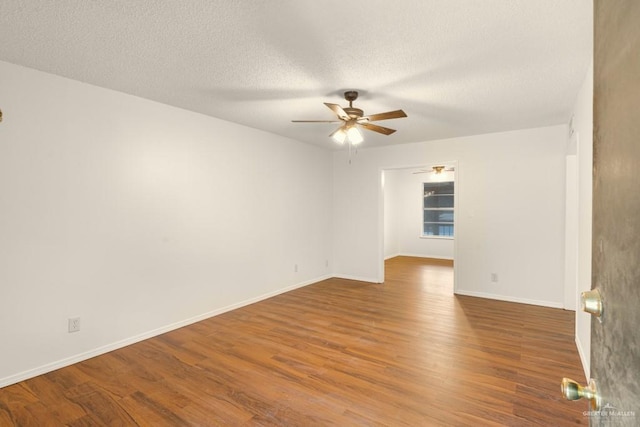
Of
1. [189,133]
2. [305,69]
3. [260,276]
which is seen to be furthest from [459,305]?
[189,133]

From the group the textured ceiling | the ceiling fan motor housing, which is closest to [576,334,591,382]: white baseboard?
the textured ceiling

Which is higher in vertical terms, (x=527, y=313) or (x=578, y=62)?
(x=578, y=62)

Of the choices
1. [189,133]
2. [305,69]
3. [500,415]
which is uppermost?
[305,69]

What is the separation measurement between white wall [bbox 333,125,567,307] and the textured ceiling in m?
1.02

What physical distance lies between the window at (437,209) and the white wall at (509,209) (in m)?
3.63

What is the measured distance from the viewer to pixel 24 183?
8.30 feet

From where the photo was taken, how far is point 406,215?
894 centimetres

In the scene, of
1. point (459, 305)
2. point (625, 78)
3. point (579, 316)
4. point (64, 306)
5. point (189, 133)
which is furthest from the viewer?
point (459, 305)

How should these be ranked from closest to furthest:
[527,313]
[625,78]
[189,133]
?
1. [625,78]
2. [189,133]
3. [527,313]

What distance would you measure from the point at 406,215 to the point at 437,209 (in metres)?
0.83

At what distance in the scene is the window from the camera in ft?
27.8

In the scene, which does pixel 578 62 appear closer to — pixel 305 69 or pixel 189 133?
pixel 305 69

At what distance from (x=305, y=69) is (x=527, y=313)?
12.9 feet

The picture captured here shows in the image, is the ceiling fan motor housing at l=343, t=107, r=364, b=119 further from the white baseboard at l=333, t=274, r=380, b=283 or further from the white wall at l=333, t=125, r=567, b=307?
the white baseboard at l=333, t=274, r=380, b=283
